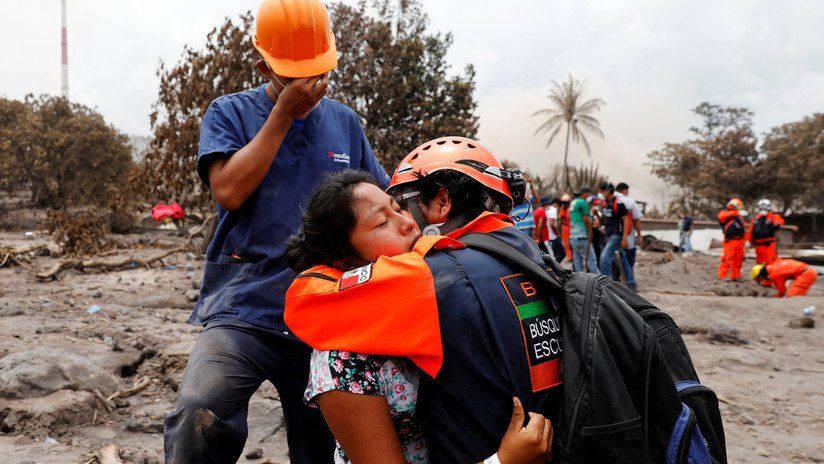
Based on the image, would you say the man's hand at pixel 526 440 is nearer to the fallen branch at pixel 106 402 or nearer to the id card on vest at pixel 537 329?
the id card on vest at pixel 537 329

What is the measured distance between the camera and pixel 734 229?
13.9 meters

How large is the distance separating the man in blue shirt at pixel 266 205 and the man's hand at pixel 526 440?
0.95 metres

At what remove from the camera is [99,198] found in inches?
1163

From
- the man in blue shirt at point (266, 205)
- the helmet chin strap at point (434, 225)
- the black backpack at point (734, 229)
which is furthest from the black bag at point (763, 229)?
A: the helmet chin strap at point (434, 225)

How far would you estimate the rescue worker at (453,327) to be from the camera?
145 centimetres

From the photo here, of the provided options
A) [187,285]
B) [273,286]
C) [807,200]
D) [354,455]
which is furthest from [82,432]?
[807,200]

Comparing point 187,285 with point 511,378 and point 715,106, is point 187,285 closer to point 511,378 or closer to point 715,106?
point 511,378

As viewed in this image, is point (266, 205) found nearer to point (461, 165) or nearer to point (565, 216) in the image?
point (461, 165)

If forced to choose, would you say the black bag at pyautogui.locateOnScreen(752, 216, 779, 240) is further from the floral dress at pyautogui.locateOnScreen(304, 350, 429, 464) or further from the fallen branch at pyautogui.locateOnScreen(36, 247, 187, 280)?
the floral dress at pyautogui.locateOnScreen(304, 350, 429, 464)

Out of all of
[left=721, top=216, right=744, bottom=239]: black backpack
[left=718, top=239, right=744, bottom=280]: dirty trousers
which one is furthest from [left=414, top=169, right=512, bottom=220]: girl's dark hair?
[left=718, top=239, right=744, bottom=280]: dirty trousers

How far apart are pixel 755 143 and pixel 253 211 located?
42.3 meters

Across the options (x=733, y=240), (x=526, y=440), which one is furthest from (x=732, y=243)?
(x=526, y=440)

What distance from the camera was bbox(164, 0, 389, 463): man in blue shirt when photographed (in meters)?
2.18

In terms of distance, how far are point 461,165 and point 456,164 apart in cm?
1
